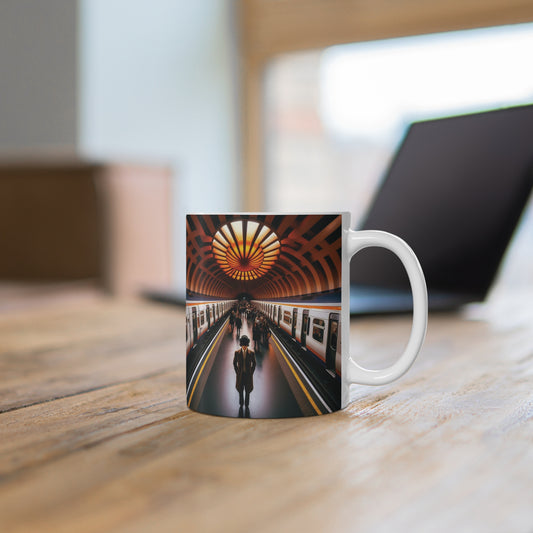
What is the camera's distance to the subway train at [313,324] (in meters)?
0.41

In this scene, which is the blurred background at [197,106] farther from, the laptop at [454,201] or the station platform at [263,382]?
the station platform at [263,382]

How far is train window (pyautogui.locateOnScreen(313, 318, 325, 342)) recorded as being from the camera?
415mm

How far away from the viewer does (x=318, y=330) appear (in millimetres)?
416

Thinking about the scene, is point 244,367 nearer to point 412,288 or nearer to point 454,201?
point 412,288

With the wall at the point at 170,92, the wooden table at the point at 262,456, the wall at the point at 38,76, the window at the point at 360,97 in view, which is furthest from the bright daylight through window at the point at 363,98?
the wooden table at the point at 262,456

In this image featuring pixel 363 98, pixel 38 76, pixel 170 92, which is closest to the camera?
pixel 38 76

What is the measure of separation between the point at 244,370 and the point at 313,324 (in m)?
0.06

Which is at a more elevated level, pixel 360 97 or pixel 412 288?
pixel 360 97

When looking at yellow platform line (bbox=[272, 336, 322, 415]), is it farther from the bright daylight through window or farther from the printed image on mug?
the bright daylight through window

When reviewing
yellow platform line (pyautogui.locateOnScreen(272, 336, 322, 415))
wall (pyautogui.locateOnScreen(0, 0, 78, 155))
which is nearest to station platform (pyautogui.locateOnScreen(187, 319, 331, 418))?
yellow platform line (pyautogui.locateOnScreen(272, 336, 322, 415))

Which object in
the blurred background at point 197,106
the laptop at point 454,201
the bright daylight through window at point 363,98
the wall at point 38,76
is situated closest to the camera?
the laptop at point 454,201

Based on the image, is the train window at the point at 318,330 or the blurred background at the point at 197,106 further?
the blurred background at the point at 197,106

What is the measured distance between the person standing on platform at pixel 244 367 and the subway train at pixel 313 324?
3cm

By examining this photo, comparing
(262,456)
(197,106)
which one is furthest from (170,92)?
(262,456)
